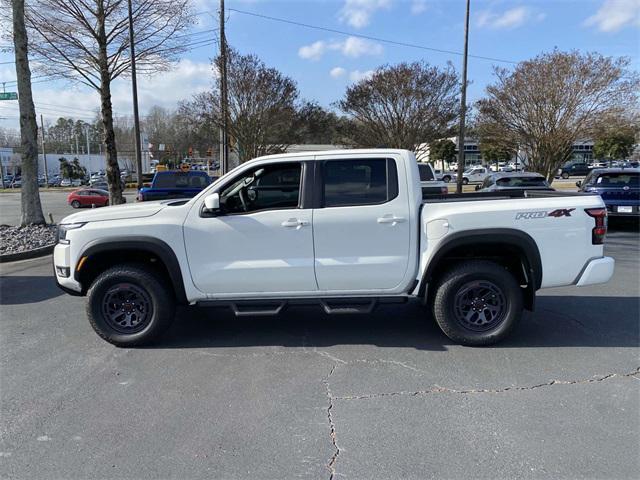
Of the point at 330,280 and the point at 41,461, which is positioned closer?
the point at 41,461

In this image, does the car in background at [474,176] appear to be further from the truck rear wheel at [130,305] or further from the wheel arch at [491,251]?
the truck rear wheel at [130,305]

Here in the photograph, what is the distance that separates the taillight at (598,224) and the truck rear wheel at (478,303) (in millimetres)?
824

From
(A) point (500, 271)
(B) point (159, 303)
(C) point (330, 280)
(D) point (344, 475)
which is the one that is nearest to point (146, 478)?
(D) point (344, 475)

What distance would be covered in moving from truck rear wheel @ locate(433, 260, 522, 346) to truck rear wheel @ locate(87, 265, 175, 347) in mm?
2726

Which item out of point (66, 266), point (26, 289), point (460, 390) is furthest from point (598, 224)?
point (26, 289)

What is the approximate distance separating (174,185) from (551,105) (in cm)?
1511

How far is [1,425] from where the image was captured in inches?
128

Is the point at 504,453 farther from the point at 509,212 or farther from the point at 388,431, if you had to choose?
the point at 509,212

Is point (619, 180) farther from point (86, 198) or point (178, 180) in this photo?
point (86, 198)

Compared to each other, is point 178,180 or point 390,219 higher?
point 178,180

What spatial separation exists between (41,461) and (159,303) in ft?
5.92

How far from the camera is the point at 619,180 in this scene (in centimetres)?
1204

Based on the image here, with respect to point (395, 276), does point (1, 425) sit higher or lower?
lower

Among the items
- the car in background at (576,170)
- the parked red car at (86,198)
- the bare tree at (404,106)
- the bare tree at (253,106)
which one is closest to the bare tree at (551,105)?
the bare tree at (404,106)
